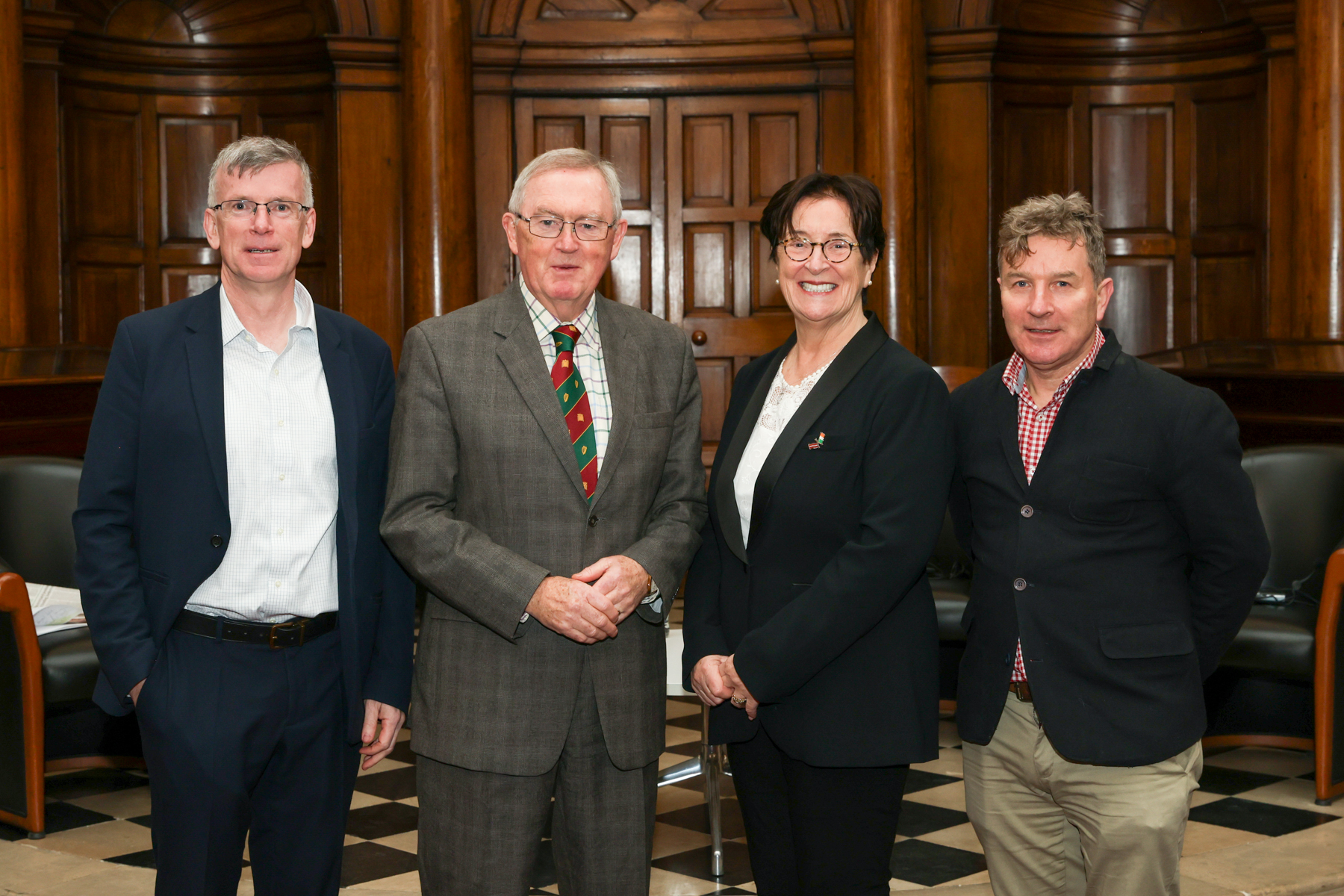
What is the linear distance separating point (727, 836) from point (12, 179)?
5.28 m

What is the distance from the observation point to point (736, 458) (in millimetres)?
2338

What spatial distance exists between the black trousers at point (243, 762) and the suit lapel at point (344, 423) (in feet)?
0.72

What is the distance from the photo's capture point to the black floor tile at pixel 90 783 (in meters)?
4.15

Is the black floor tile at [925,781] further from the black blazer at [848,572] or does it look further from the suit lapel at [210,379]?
the suit lapel at [210,379]

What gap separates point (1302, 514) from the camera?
4.44 meters

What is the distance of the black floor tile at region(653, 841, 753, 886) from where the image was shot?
3396 mm

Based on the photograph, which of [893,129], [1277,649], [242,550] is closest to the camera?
[242,550]

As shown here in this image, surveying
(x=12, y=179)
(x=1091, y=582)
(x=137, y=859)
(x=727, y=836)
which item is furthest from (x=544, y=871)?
(x=12, y=179)

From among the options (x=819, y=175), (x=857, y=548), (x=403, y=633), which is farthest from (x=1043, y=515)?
(x=403, y=633)

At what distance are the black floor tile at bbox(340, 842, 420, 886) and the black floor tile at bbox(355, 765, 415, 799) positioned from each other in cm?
48

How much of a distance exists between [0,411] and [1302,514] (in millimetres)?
5321

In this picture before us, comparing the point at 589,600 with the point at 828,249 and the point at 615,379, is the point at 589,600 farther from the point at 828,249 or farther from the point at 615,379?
the point at 828,249

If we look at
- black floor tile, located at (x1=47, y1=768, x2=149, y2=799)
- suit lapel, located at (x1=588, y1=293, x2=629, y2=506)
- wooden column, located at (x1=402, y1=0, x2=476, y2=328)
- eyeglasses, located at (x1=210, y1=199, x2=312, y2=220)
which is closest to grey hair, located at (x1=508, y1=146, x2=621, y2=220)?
suit lapel, located at (x1=588, y1=293, x2=629, y2=506)

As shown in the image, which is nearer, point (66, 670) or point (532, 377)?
point (532, 377)
